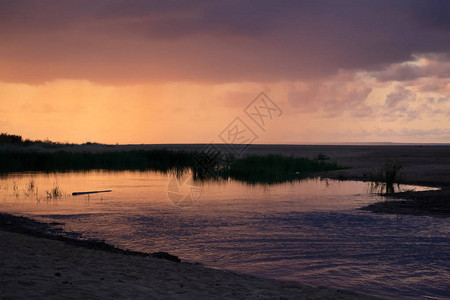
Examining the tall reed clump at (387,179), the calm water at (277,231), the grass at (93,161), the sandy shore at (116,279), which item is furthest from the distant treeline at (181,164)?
Result: the sandy shore at (116,279)

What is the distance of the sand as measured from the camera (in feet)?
20.2

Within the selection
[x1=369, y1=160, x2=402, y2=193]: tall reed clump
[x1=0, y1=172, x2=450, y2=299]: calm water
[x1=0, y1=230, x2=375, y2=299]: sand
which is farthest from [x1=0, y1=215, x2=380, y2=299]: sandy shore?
[x1=369, y1=160, x2=402, y2=193]: tall reed clump

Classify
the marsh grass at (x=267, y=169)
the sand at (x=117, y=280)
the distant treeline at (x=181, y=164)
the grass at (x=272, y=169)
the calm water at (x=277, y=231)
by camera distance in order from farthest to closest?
the distant treeline at (x=181, y=164), the grass at (x=272, y=169), the marsh grass at (x=267, y=169), the calm water at (x=277, y=231), the sand at (x=117, y=280)

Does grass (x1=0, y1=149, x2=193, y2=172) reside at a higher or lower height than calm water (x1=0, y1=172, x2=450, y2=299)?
higher

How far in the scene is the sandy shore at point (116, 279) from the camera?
6.18 meters

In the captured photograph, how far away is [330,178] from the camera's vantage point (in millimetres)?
31016

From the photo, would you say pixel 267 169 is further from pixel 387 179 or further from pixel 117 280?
pixel 117 280

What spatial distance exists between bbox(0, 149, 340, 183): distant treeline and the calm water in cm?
969

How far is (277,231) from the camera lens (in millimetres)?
12836

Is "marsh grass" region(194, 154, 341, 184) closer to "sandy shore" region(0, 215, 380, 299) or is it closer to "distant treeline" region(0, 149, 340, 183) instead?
"distant treeline" region(0, 149, 340, 183)

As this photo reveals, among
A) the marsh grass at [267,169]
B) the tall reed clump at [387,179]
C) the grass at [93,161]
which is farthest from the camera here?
the grass at [93,161]

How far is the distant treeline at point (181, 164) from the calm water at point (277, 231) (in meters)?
9.69

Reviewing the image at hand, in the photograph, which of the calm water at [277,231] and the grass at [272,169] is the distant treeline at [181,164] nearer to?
the grass at [272,169]

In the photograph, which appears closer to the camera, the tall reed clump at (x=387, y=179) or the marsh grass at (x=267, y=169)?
the tall reed clump at (x=387, y=179)
